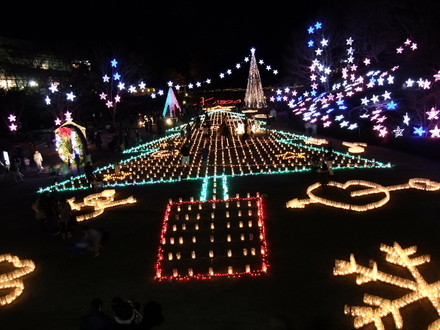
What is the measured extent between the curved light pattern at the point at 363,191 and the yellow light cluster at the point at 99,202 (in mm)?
6044

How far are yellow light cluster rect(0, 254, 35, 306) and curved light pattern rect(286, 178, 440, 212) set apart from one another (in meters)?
7.77

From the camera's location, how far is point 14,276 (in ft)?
29.7

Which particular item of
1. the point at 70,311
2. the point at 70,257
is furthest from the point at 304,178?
the point at 70,311

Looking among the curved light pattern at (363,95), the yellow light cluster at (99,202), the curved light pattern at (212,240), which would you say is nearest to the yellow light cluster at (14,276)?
the yellow light cluster at (99,202)

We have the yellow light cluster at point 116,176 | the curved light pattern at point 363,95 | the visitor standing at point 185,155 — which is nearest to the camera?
the yellow light cluster at point 116,176

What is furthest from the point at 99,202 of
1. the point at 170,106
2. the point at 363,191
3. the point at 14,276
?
the point at 170,106

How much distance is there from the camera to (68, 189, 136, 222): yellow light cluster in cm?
1251

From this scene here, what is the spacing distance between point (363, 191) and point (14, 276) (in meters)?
11.1

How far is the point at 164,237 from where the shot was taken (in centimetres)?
1061

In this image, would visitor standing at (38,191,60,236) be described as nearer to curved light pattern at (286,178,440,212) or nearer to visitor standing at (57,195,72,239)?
visitor standing at (57,195,72,239)

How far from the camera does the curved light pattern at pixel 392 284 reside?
263 inches

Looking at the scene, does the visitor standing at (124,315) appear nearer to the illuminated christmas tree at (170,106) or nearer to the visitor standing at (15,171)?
the visitor standing at (15,171)

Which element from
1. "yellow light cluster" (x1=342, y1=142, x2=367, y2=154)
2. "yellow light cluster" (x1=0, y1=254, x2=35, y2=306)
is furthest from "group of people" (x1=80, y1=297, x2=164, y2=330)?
"yellow light cluster" (x1=342, y1=142, x2=367, y2=154)

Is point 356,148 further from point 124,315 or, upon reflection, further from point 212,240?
point 124,315
